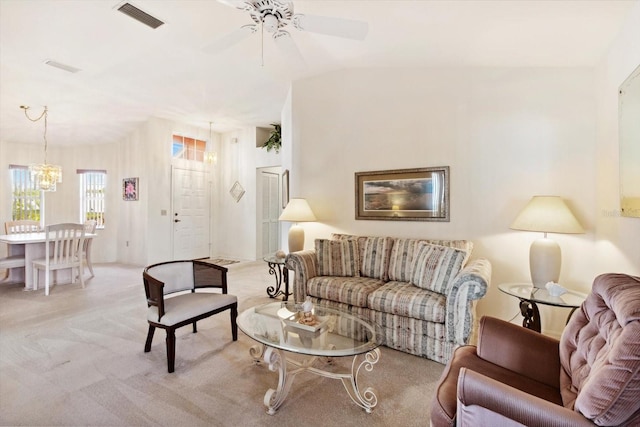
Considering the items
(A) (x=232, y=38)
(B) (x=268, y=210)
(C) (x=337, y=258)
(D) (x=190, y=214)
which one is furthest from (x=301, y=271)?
(D) (x=190, y=214)

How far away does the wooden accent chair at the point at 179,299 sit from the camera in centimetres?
227

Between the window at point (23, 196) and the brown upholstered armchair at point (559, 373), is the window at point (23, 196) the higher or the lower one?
the higher one

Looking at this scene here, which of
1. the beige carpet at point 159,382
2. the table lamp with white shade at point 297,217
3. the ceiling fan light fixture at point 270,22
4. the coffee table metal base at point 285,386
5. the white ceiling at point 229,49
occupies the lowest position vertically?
the beige carpet at point 159,382

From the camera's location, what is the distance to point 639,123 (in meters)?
1.83

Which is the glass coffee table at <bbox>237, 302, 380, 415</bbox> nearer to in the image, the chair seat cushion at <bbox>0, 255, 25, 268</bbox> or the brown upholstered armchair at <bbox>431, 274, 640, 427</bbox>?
the brown upholstered armchair at <bbox>431, 274, 640, 427</bbox>

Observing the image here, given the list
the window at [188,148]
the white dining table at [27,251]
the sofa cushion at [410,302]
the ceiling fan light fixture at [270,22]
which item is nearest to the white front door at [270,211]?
the window at [188,148]

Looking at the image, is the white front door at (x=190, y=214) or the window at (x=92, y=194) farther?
the window at (x=92, y=194)

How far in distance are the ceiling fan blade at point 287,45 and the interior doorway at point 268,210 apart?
165 inches

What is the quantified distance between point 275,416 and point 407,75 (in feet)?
11.3

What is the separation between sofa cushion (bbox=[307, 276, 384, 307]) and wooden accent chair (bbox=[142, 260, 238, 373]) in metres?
0.77

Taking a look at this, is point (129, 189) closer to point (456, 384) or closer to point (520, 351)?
point (456, 384)

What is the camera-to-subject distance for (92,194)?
7.03 meters

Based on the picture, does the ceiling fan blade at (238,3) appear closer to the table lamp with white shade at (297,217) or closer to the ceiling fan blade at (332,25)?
the ceiling fan blade at (332,25)

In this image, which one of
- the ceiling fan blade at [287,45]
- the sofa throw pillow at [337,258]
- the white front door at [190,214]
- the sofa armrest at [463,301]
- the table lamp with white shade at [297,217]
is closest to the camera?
the ceiling fan blade at [287,45]
